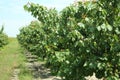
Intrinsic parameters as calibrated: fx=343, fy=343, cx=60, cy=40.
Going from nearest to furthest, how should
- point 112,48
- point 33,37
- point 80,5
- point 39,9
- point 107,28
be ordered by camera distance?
point 107,28
point 112,48
point 80,5
point 39,9
point 33,37

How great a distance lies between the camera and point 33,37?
3347cm

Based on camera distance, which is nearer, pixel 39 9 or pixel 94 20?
pixel 94 20

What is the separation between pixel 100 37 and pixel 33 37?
80.9ft

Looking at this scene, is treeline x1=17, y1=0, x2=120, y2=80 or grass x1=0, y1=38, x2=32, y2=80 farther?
grass x1=0, y1=38, x2=32, y2=80

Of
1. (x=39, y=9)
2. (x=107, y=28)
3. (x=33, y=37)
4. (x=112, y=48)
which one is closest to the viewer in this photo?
(x=107, y=28)

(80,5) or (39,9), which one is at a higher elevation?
(39,9)

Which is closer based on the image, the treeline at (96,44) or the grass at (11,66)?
the treeline at (96,44)

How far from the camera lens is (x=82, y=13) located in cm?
1031

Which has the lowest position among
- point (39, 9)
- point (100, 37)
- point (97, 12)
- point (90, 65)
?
point (90, 65)

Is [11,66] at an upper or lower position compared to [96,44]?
lower

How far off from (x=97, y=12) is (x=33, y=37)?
24.9 m

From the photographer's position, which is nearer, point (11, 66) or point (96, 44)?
point (96, 44)

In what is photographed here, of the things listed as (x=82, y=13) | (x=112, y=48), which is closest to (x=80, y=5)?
(x=82, y=13)

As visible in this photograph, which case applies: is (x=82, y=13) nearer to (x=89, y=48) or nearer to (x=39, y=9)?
(x=89, y=48)
